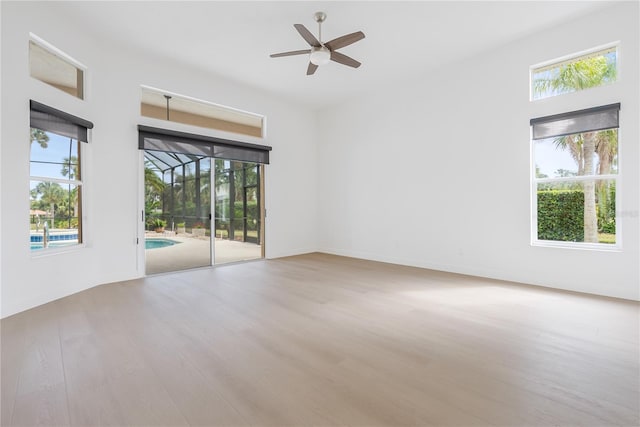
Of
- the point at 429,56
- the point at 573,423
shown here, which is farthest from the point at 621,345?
the point at 429,56

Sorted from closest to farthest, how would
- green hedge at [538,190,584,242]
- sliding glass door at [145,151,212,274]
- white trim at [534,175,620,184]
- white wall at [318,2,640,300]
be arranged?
white wall at [318,2,640,300]
white trim at [534,175,620,184]
green hedge at [538,190,584,242]
sliding glass door at [145,151,212,274]

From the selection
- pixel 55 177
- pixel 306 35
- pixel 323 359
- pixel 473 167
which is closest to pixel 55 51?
pixel 55 177

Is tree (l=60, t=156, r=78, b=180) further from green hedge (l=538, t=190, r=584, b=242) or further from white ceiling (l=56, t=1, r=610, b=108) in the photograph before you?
green hedge (l=538, t=190, r=584, b=242)

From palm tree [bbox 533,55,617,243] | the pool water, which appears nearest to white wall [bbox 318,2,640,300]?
palm tree [bbox 533,55,617,243]

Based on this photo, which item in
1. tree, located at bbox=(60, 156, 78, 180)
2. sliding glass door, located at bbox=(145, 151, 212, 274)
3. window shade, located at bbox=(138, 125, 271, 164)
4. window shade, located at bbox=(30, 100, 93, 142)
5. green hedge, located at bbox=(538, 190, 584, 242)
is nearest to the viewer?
window shade, located at bbox=(30, 100, 93, 142)

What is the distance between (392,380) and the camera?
73.0 inches

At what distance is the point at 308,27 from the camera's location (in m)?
3.79

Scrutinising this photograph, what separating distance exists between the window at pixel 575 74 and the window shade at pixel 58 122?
6.14 m

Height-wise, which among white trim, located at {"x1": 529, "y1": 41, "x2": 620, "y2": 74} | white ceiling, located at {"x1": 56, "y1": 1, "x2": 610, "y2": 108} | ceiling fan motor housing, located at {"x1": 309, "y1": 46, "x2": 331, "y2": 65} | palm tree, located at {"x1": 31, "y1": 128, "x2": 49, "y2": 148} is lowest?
palm tree, located at {"x1": 31, "y1": 128, "x2": 49, "y2": 148}

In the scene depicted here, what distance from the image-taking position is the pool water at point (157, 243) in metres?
4.64

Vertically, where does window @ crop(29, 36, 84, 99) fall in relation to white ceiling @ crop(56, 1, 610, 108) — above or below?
below

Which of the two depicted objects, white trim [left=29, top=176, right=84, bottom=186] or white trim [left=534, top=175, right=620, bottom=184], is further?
white trim [left=534, top=175, right=620, bottom=184]

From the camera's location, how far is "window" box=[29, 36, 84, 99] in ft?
10.9

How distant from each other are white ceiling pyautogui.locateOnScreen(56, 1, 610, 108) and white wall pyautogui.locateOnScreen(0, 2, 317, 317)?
326 mm
